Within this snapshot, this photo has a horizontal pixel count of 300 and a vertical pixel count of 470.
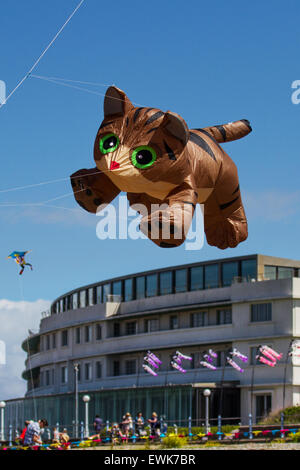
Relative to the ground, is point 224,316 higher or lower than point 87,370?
higher

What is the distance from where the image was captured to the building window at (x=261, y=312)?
56406mm

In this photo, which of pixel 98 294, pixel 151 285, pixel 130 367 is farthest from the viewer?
pixel 98 294

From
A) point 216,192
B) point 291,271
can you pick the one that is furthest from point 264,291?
point 216,192

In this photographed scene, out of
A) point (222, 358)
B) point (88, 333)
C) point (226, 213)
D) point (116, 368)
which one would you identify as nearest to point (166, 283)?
point (116, 368)

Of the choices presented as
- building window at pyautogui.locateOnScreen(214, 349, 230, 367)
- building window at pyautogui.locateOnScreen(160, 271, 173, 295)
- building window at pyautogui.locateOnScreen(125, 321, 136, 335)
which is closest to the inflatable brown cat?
building window at pyautogui.locateOnScreen(214, 349, 230, 367)

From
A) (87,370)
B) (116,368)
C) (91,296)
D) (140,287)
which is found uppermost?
(140,287)

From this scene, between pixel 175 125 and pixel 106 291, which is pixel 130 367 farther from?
pixel 175 125

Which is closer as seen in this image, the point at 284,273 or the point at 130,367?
the point at 284,273

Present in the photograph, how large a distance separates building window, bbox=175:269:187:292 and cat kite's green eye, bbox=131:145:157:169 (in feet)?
170

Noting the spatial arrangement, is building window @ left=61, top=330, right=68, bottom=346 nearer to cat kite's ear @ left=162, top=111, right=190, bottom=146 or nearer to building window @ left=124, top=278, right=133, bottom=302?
building window @ left=124, top=278, right=133, bottom=302

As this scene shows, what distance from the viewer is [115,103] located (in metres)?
11.2

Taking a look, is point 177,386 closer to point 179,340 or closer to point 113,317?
point 179,340

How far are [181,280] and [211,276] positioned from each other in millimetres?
2433

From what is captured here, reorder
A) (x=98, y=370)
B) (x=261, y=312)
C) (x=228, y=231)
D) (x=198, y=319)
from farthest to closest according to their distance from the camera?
1. (x=98, y=370)
2. (x=198, y=319)
3. (x=261, y=312)
4. (x=228, y=231)
